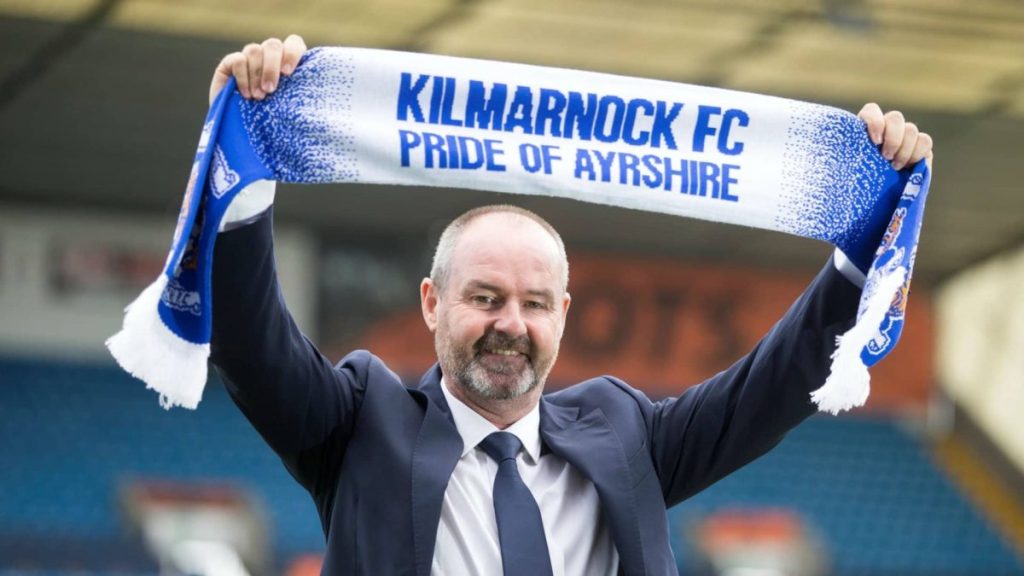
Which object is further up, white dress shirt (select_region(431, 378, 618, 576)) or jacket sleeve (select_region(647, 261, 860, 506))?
jacket sleeve (select_region(647, 261, 860, 506))

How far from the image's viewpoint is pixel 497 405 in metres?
2.55

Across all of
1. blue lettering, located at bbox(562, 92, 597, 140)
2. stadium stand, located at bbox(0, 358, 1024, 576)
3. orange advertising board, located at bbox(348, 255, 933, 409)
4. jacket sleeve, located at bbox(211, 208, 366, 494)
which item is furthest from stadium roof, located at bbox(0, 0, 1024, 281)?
jacket sleeve, located at bbox(211, 208, 366, 494)

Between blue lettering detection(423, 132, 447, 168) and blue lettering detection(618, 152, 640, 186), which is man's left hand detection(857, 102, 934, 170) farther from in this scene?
blue lettering detection(423, 132, 447, 168)

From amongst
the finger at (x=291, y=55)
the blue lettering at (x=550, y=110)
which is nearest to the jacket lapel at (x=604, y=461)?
the blue lettering at (x=550, y=110)

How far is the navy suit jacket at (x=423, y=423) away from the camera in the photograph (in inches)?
94.2

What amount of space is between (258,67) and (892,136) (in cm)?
101

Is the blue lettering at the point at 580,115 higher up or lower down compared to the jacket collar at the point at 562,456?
higher up

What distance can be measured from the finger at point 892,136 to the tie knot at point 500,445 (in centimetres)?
75

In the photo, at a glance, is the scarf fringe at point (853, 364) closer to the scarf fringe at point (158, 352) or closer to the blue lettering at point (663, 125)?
the blue lettering at point (663, 125)

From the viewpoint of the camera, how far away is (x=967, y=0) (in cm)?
1088

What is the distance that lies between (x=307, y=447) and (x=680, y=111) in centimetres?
80

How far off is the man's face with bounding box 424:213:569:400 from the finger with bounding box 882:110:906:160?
57cm

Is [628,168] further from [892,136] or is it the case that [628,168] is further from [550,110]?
[892,136]

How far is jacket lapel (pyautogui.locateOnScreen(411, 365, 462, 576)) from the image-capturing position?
2414 mm
